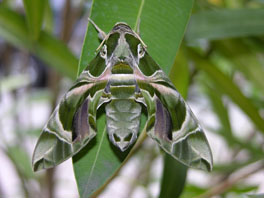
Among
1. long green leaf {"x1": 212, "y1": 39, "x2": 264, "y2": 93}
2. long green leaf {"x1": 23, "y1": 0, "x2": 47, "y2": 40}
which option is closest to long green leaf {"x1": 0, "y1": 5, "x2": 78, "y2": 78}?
long green leaf {"x1": 23, "y1": 0, "x2": 47, "y2": 40}

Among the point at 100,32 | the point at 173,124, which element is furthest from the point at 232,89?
the point at 100,32

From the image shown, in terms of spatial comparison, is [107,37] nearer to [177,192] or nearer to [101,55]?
[101,55]

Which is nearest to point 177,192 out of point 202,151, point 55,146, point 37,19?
point 202,151

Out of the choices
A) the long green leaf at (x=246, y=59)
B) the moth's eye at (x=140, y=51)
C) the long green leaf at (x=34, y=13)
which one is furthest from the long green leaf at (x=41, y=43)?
the long green leaf at (x=246, y=59)

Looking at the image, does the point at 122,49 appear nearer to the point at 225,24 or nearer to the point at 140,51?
the point at 140,51

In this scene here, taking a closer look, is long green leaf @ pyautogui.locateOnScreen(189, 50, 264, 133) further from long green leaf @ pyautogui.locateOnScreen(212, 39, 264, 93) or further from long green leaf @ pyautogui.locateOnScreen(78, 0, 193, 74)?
long green leaf @ pyautogui.locateOnScreen(78, 0, 193, 74)

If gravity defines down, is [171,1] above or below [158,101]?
above

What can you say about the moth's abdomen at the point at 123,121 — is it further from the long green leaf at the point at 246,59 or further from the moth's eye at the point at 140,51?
the long green leaf at the point at 246,59

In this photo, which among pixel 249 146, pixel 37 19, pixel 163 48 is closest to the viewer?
pixel 163 48
